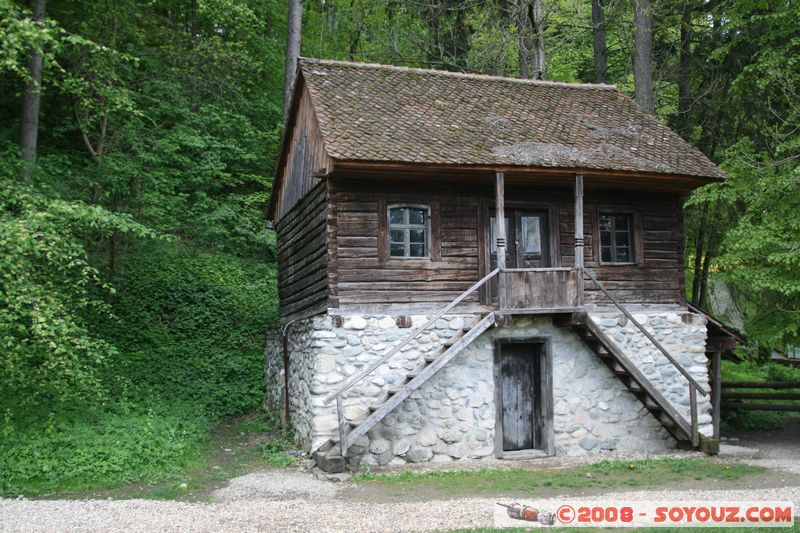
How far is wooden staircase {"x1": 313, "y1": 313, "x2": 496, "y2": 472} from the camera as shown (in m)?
12.2

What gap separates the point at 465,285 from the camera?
46.6ft

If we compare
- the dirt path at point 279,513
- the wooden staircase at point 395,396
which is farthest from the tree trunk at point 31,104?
the wooden staircase at point 395,396

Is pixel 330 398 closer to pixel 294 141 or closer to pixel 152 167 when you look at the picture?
pixel 294 141

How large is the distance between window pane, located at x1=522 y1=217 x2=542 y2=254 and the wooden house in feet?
0.07

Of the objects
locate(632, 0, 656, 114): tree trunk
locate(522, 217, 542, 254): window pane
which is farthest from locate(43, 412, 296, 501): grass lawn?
locate(632, 0, 656, 114): tree trunk

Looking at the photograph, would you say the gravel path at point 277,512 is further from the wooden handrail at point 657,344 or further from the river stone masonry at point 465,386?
the wooden handrail at point 657,344

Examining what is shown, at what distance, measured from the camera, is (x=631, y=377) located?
14.3m

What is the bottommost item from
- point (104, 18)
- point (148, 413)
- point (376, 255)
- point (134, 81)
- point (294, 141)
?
point (148, 413)

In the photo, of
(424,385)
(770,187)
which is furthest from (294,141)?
(770,187)

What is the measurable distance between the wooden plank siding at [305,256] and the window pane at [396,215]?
4.01ft

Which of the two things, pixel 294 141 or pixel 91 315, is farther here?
pixel 91 315

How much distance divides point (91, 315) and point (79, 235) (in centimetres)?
217

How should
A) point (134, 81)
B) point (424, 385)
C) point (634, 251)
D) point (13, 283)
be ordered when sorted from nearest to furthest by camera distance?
point (13, 283), point (424, 385), point (634, 251), point (134, 81)

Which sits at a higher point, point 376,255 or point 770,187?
point 770,187
